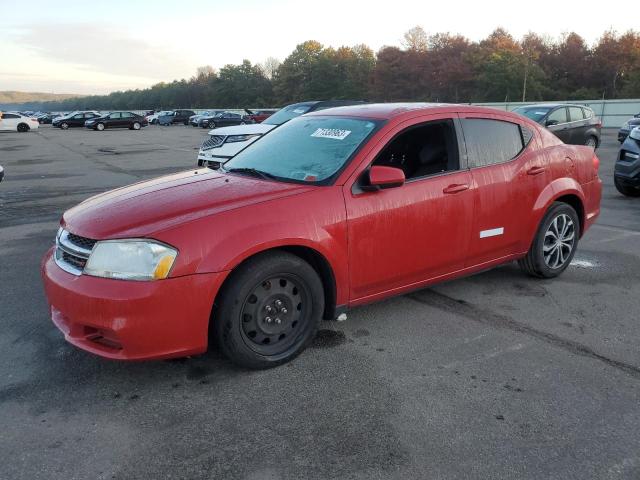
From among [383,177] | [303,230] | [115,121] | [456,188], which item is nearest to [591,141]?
[456,188]

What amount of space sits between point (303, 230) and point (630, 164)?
7889 millimetres

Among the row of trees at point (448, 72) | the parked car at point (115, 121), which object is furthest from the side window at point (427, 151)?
the row of trees at point (448, 72)

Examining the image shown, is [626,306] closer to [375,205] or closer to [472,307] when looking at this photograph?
[472,307]

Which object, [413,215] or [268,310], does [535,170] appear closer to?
[413,215]

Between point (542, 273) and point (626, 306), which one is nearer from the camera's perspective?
Answer: point (626, 306)

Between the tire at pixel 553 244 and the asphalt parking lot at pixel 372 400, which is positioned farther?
the tire at pixel 553 244

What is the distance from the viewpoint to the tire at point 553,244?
15.8ft

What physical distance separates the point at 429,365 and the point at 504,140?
2.14m

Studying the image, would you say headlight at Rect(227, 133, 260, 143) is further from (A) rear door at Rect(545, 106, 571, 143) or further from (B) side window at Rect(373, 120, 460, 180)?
(A) rear door at Rect(545, 106, 571, 143)

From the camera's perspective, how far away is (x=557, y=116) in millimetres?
15062

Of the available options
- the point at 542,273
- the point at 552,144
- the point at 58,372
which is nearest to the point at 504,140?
the point at 552,144

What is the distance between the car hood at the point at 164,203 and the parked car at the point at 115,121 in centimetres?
4492

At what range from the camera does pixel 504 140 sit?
4.52 metres

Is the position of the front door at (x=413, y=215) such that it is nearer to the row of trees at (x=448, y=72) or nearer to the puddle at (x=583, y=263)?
the puddle at (x=583, y=263)
